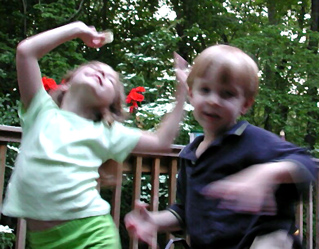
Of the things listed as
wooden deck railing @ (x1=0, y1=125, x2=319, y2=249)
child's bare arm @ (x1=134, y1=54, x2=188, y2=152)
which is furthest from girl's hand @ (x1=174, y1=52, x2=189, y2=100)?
wooden deck railing @ (x1=0, y1=125, x2=319, y2=249)

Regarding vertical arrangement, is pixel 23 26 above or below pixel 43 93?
above

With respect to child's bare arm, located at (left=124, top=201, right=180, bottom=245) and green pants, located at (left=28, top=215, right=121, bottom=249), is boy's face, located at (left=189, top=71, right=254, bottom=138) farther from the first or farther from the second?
green pants, located at (left=28, top=215, right=121, bottom=249)

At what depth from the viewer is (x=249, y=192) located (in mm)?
1010

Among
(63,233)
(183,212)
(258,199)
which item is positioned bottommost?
(63,233)

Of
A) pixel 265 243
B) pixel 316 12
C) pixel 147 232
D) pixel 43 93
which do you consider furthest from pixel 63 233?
pixel 316 12

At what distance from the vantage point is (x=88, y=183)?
1595mm

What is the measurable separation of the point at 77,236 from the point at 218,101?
0.64 meters

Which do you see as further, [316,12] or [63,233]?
[316,12]

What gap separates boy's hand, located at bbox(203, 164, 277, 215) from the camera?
101cm

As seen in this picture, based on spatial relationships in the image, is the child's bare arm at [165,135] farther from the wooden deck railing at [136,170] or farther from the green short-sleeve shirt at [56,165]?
the wooden deck railing at [136,170]

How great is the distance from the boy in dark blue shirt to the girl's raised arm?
19.7 inches

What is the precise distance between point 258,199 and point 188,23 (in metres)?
8.39

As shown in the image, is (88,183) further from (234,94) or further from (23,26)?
(23,26)

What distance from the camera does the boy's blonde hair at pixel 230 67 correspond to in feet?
4.14
